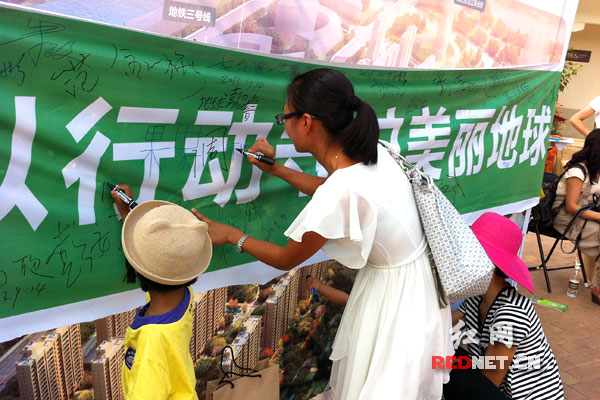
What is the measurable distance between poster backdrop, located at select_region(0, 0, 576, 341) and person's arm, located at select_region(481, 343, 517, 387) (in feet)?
3.44

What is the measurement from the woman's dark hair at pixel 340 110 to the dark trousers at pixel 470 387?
4.02ft

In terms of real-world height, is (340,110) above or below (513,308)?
above

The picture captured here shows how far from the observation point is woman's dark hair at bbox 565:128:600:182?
480 cm

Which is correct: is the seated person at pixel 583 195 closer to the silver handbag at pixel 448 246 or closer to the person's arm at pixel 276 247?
the silver handbag at pixel 448 246

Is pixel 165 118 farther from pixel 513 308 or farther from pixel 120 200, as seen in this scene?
pixel 513 308

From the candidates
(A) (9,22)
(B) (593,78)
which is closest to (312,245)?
(A) (9,22)

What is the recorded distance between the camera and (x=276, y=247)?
1970 millimetres

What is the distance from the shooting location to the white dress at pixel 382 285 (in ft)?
6.10

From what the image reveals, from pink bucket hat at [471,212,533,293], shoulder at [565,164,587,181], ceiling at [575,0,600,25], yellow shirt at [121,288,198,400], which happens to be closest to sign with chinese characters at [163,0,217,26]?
yellow shirt at [121,288,198,400]

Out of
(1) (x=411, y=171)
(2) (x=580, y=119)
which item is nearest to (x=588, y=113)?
(2) (x=580, y=119)

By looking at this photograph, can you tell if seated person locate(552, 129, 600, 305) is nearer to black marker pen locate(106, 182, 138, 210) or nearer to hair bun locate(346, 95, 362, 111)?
hair bun locate(346, 95, 362, 111)

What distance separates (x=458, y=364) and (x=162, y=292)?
1.53 meters

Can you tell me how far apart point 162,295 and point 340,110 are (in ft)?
2.76
